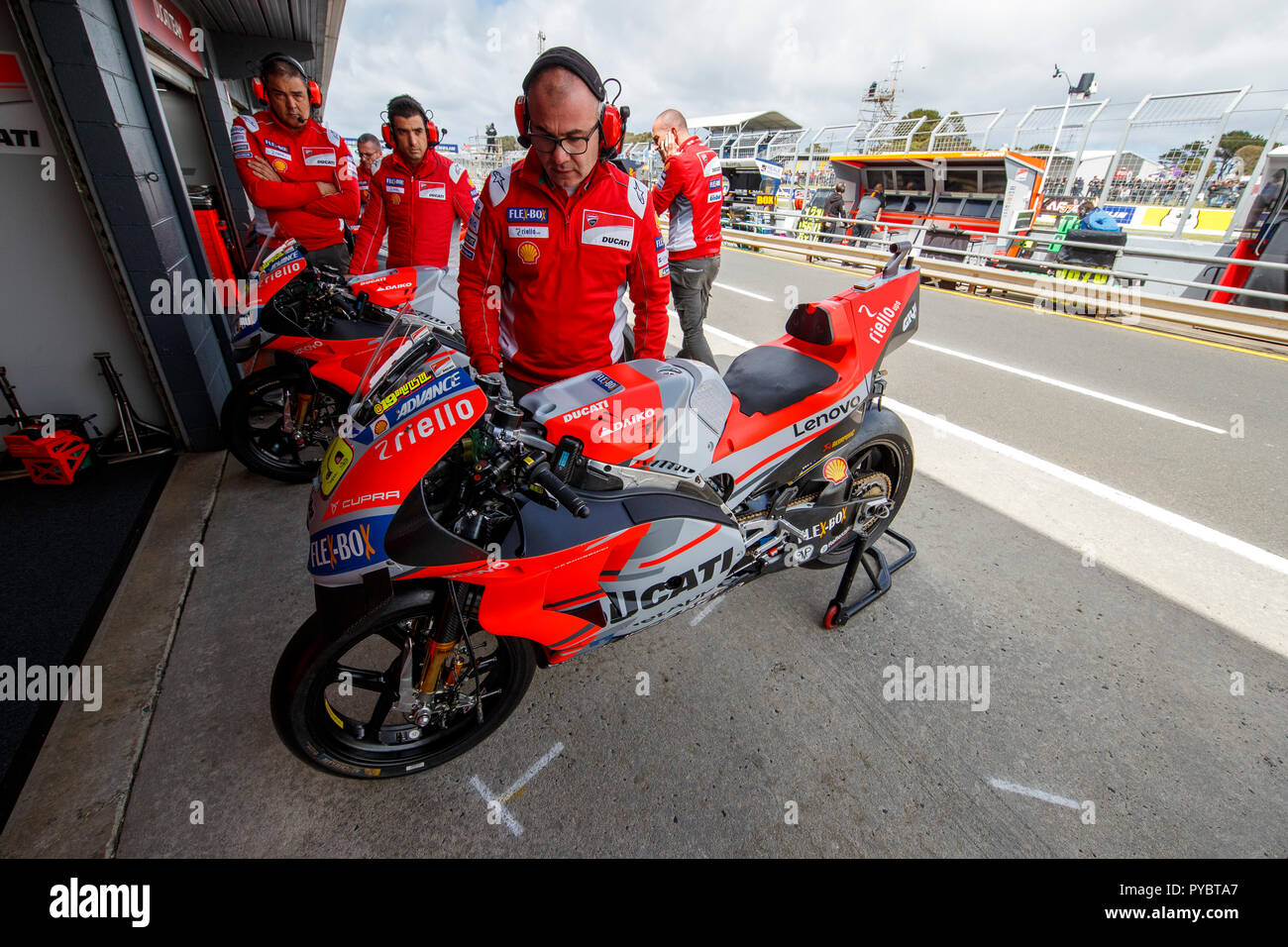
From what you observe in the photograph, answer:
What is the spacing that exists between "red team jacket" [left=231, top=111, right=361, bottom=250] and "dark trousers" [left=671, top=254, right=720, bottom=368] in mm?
2672

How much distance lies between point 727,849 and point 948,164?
21096 millimetres

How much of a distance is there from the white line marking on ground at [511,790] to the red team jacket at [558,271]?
146 centimetres

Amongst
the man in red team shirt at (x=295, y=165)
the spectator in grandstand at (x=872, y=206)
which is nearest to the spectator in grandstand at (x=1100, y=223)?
the spectator in grandstand at (x=872, y=206)

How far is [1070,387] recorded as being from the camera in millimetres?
5699

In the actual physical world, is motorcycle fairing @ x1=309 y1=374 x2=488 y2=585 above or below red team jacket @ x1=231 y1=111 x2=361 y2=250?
below

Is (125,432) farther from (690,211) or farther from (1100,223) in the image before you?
(1100,223)

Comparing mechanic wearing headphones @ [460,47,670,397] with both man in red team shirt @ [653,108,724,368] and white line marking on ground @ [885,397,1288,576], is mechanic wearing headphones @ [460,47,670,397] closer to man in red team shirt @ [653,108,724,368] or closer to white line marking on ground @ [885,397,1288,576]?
man in red team shirt @ [653,108,724,368]

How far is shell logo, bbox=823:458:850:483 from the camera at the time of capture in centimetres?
257

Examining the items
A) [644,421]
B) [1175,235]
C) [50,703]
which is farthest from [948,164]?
[50,703]

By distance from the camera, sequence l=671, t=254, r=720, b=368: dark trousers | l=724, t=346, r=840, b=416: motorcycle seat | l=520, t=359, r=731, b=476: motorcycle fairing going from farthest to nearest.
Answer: l=671, t=254, r=720, b=368: dark trousers < l=724, t=346, r=840, b=416: motorcycle seat < l=520, t=359, r=731, b=476: motorcycle fairing

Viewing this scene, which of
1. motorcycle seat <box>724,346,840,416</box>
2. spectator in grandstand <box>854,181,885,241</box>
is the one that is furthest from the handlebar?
spectator in grandstand <box>854,181,885,241</box>

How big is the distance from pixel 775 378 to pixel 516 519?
52.3 inches

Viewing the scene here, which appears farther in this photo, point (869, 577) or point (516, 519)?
point (869, 577)

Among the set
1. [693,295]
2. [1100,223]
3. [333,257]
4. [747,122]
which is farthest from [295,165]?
[747,122]
